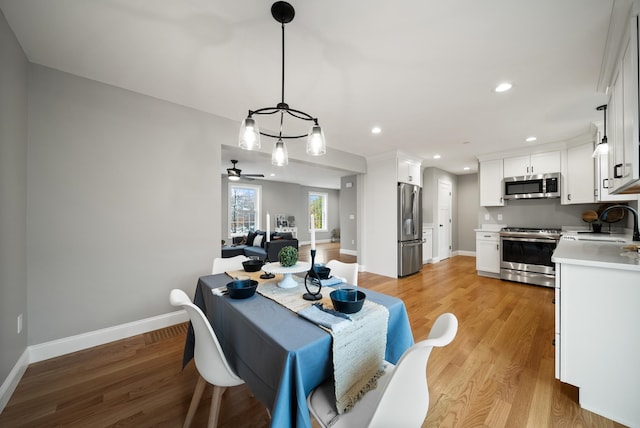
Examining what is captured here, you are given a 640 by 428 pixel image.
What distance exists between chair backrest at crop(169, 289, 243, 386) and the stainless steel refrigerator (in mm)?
4002

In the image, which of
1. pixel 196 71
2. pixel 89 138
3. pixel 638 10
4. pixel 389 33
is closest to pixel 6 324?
pixel 89 138

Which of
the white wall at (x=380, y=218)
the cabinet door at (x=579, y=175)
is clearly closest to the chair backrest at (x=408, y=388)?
the white wall at (x=380, y=218)

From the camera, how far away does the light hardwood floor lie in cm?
148

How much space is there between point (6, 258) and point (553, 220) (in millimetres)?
7058

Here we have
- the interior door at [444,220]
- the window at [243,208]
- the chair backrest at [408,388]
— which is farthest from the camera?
the window at [243,208]

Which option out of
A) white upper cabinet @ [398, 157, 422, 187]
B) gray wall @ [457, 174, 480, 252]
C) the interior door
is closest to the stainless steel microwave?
white upper cabinet @ [398, 157, 422, 187]

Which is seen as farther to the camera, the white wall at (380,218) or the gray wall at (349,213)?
the gray wall at (349,213)

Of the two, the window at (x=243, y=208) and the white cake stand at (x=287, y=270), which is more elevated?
the window at (x=243, y=208)

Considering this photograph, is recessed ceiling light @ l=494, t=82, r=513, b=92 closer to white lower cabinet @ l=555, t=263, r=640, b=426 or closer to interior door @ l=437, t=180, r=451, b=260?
white lower cabinet @ l=555, t=263, r=640, b=426

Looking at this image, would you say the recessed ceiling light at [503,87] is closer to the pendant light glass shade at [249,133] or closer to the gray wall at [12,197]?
the pendant light glass shade at [249,133]

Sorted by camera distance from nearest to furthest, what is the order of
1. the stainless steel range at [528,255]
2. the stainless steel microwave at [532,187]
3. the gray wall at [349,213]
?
1. the stainless steel range at [528,255]
2. the stainless steel microwave at [532,187]
3. the gray wall at [349,213]

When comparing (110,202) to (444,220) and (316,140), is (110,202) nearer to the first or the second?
(316,140)

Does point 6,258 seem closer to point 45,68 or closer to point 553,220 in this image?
point 45,68

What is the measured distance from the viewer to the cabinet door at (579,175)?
380cm
